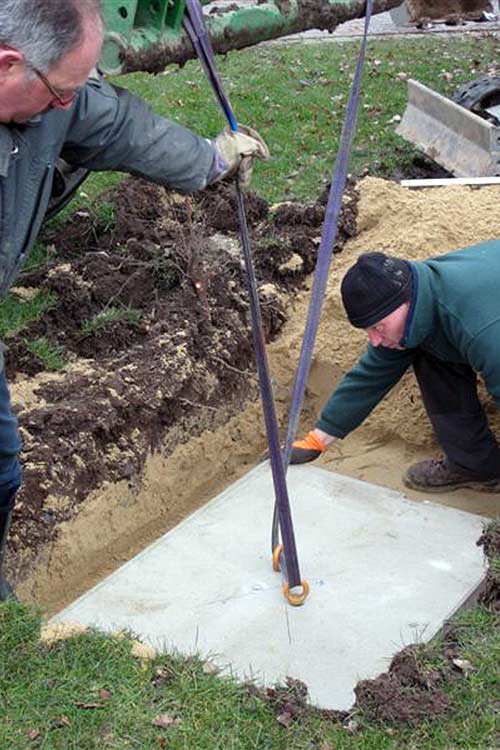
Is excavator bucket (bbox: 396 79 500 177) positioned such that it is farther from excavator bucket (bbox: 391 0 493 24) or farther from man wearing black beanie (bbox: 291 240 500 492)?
man wearing black beanie (bbox: 291 240 500 492)

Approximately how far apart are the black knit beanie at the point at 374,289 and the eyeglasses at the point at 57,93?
1.54 m

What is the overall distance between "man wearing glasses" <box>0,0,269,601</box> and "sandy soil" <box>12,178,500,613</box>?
0.65 metres

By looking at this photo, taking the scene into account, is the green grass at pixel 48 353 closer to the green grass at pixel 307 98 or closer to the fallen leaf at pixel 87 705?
the green grass at pixel 307 98

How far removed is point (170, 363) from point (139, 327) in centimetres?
37

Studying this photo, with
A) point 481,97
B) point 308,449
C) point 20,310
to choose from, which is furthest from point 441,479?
point 481,97

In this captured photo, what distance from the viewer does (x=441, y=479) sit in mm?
5016

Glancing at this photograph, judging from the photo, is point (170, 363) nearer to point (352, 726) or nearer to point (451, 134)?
point (352, 726)

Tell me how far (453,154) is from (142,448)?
365 cm

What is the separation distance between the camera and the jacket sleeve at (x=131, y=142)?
3.35 m

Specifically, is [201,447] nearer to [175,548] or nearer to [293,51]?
[175,548]

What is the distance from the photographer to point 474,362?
13.6 ft

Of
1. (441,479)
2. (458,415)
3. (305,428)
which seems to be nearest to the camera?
(458,415)

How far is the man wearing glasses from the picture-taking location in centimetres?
260

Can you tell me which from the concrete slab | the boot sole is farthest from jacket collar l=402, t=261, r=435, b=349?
the boot sole
